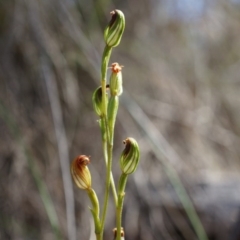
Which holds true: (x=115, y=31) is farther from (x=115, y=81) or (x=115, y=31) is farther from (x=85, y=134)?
(x=85, y=134)

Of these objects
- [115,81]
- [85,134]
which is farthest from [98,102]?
[85,134]

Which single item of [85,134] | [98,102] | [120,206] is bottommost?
[85,134]

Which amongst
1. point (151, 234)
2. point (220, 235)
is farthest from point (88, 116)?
point (220, 235)

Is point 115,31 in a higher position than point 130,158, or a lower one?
higher

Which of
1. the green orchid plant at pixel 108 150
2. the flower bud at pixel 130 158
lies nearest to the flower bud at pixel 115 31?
the green orchid plant at pixel 108 150

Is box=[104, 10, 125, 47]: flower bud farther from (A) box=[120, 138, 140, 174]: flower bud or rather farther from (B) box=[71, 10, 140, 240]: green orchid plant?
(A) box=[120, 138, 140, 174]: flower bud
